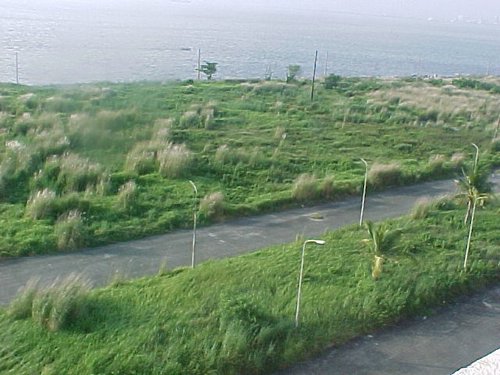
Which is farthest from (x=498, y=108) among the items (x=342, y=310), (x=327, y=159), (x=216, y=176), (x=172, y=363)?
(x=172, y=363)

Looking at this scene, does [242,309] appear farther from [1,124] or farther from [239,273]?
[1,124]

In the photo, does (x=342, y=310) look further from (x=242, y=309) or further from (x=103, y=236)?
(x=103, y=236)

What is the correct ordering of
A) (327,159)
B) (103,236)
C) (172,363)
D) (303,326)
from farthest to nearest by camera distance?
(327,159) → (103,236) → (303,326) → (172,363)

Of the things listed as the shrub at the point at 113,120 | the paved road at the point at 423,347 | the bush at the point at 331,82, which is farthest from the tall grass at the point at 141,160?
the bush at the point at 331,82

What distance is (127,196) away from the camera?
48.7 ft

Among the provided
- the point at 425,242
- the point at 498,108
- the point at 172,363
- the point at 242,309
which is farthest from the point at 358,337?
the point at 498,108

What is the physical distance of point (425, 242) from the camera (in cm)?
1339

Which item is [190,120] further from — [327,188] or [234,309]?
[234,309]

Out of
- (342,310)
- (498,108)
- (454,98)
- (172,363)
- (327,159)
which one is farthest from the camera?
(454,98)

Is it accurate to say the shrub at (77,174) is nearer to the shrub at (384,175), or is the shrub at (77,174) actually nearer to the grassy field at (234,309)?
the grassy field at (234,309)

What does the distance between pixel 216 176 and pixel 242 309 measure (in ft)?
30.7

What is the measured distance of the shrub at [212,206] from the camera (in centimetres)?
1455

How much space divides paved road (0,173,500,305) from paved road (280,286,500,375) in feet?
12.9

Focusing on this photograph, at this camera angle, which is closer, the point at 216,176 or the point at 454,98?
the point at 216,176
